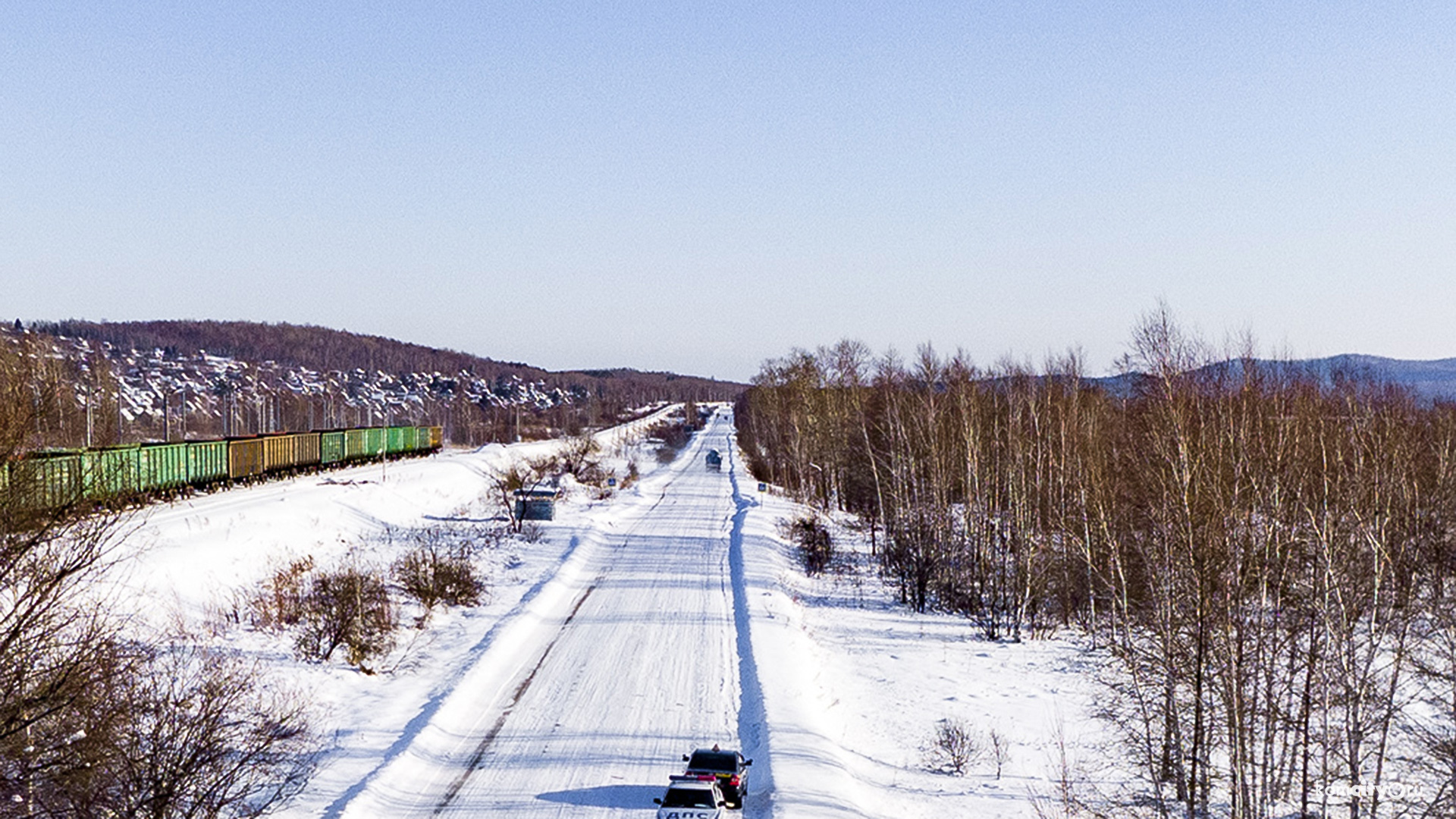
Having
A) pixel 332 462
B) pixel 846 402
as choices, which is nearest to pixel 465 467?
pixel 332 462

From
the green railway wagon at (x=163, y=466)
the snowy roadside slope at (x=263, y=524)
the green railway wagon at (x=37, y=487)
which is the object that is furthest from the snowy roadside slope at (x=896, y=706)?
the green railway wagon at (x=163, y=466)

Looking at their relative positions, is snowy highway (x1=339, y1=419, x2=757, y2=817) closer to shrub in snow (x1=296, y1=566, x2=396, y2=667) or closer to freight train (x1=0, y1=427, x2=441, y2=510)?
shrub in snow (x1=296, y1=566, x2=396, y2=667)

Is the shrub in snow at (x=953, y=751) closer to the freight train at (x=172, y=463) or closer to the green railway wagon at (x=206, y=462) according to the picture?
the freight train at (x=172, y=463)

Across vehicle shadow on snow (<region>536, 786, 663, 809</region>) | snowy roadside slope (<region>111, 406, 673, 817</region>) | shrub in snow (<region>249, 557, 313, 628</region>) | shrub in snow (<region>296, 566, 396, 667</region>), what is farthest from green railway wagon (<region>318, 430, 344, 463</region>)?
vehicle shadow on snow (<region>536, 786, 663, 809</region>)

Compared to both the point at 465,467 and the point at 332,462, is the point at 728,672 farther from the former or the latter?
the point at 465,467

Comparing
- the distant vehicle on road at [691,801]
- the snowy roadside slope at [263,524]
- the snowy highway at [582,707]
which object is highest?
the snowy roadside slope at [263,524]

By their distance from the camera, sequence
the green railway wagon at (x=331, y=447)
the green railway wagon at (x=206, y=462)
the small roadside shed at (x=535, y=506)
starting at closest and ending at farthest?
the green railway wagon at (x=206, y=462) < the small roadside shed at (x=535, y=506) < the green railway wagon at (x=331, y=447)

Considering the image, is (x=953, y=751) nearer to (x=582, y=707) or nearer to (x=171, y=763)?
(x=582, y=707)
